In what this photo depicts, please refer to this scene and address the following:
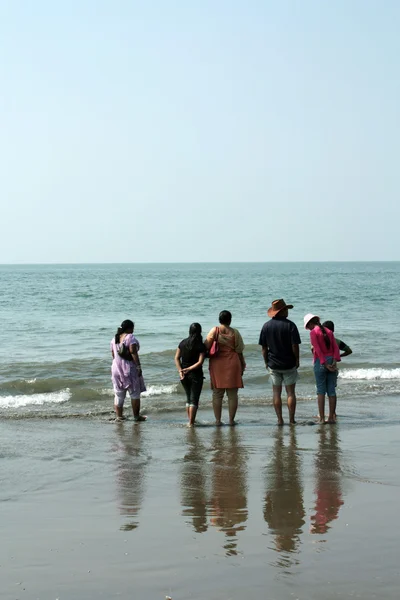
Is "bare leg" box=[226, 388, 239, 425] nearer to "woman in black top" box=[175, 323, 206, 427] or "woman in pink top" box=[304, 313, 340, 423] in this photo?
"woman in black top" box=[175, 323, 206, 427]

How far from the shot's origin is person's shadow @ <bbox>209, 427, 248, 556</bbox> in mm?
5211

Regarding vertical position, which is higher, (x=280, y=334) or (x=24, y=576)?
(x=280, y=334)

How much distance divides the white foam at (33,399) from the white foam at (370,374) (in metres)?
5.86

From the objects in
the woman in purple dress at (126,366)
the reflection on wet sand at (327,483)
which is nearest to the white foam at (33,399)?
the woman in purple dress at (126,366)

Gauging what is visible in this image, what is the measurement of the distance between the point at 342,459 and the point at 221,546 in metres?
3.17

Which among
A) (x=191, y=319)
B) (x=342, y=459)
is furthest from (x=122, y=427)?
(x=191, y=319)

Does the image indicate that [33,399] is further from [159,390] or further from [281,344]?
[281,344]

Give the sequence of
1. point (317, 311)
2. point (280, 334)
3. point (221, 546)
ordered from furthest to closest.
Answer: point (317, 311)
point (280, 334)
point (221, 546)

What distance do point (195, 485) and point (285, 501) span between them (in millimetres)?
999

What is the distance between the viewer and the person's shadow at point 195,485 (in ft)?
18.1

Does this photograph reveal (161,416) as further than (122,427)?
Yes

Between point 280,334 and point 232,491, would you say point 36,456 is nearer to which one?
point 232,491

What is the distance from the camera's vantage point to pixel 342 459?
7641 millimetres

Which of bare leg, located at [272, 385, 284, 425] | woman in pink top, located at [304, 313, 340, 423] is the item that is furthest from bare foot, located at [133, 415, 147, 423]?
woman in pink top, located at [304, 313, 340, 423]
